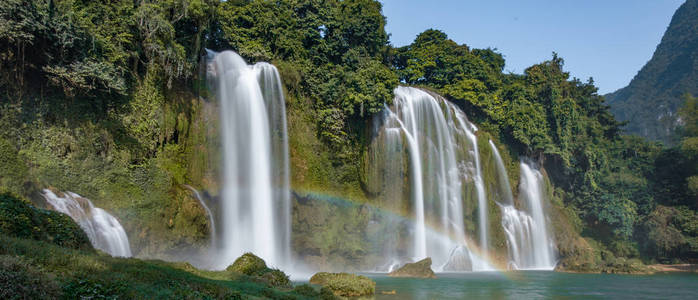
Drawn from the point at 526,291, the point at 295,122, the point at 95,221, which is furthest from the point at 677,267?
the point at 95,221

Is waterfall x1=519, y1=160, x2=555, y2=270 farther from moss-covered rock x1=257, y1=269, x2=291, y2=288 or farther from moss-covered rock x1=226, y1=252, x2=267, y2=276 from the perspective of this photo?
moss-covered rock x1=257, y1=269, x2=291, y2=288

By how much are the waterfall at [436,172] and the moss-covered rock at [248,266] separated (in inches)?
657

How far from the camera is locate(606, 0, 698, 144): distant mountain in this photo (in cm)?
11188

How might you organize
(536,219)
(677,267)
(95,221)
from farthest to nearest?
1. (677,267)
2. (536,219)
3. (95,221)

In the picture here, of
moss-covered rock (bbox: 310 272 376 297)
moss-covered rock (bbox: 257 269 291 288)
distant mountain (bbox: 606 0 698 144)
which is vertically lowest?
moss-covered rock (bbox: 310 272 376 297)

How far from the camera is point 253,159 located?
25125mm

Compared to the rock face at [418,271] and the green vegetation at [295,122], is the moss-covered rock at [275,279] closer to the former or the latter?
the green vegetation at [295,122]

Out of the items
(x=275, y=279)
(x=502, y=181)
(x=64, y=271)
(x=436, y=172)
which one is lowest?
(x=275, y=279)

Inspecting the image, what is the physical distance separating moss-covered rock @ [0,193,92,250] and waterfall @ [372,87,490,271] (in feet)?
74.3

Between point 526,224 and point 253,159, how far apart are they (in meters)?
25.7

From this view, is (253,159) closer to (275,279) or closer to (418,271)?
(418,271)

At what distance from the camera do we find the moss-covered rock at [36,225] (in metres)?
9.45

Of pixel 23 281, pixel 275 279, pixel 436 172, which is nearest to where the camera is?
pixel 23 281

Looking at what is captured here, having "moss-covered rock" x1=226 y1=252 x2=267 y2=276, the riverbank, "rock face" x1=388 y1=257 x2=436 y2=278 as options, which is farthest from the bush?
the riverbank
